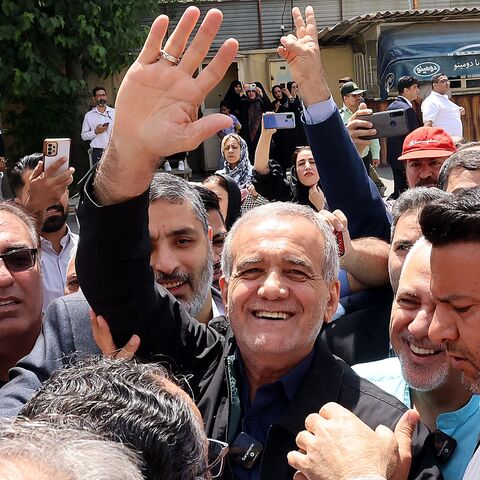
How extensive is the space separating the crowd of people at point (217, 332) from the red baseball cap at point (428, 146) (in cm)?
130

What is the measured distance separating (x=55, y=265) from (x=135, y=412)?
287 cm

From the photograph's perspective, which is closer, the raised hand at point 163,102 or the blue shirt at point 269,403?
the raised hand at point 163,102

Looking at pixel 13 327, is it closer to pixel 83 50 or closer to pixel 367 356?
pixel 367 356

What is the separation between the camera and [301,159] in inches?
238

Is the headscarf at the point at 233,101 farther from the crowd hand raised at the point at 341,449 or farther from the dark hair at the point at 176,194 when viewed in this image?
the crowd hand raised at the point at 341,449

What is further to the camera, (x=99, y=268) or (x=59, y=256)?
(x=59, y=256)

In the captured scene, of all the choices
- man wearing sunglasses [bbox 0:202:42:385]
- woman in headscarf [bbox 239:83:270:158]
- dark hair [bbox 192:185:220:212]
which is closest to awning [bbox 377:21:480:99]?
woman in headscarf [bbox 239:83:270:158]

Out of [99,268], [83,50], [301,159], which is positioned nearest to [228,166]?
[301,159]

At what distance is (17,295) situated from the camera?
8.05 feet

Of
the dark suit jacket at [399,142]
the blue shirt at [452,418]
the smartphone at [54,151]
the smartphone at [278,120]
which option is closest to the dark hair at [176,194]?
the blue shirt at [452,418]

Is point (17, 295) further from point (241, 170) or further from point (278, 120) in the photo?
point (241, 170)

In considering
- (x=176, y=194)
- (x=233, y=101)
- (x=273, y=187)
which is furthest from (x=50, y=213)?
(x=233, y=101)

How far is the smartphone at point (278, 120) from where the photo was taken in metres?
5.79

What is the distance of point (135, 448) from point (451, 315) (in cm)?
81
